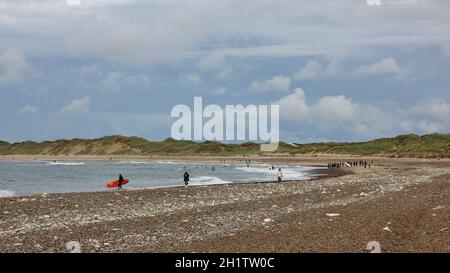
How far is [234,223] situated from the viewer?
24125mm

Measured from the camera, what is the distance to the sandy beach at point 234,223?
18406 mm

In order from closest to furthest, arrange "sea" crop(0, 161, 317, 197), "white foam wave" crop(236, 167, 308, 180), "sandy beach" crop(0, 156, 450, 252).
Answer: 1. "sandy beach" crop(0, 156, 450, 252)
2. "sea" crop(0, 161, 317, 197)
3. "white foam wave" crop(236, 167, 308, 180)

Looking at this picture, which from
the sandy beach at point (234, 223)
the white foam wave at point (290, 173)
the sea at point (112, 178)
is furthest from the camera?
the white foam wave at point (290, 173)

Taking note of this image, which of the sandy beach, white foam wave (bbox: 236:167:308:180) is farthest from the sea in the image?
the sandy beach

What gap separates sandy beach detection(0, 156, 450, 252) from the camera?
1841 centimetres

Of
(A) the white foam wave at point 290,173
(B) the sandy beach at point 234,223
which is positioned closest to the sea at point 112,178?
(A) the white foam wave at point 290,173

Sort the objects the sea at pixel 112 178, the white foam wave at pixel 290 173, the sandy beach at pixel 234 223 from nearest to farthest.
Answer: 1. the sandy beach at pixel 234 223
2. the sea at pixel 112 178
3. the white foam wave at pixel 290 173

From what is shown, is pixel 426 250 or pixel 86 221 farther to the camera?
pixel 86 221

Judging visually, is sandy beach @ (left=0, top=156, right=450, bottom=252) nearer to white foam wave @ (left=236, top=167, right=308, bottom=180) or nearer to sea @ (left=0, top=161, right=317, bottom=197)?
sea @ (left=0, top=161, right=317, bottom=197)

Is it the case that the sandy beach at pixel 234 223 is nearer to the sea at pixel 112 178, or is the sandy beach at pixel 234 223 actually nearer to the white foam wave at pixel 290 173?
the sea at pixel 112 178

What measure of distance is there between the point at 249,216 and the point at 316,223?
4141 millimetres
